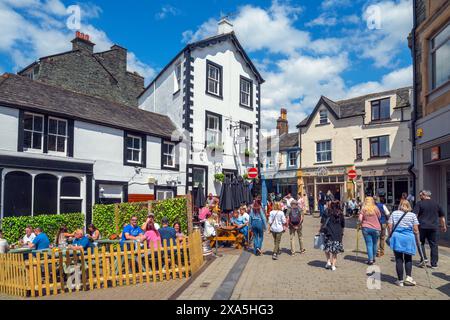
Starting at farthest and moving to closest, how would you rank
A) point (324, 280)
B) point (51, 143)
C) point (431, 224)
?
point (51, 143), point (431, 224), point (324, 280)

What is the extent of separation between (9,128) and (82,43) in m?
12.5

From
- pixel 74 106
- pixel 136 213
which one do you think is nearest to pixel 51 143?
pixel 74 106

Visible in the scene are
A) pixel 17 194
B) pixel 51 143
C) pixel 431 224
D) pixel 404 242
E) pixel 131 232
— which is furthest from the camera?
pixel 51 143

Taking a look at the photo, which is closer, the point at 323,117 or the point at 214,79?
the point at 214,79

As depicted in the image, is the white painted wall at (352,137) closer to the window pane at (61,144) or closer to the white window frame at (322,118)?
the white window frame at (322,118)

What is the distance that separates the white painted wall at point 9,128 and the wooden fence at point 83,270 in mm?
6152

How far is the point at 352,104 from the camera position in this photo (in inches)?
1170

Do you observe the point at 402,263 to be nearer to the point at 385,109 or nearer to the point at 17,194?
the point at 17,194

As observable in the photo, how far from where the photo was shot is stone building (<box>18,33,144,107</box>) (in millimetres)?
21438

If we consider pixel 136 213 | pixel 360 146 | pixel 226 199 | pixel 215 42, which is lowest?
pixel 136 213

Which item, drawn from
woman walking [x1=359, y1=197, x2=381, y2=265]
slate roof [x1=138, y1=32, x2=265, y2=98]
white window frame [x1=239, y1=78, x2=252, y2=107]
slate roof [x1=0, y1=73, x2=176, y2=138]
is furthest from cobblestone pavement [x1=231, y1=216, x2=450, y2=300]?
white window frame [x1=239, y1=78, x2=252, y2=107]

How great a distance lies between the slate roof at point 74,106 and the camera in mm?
13641

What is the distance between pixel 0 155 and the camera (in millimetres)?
12406

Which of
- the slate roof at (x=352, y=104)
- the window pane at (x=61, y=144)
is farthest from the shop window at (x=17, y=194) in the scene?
the slate roof at (x=352, y=104)
